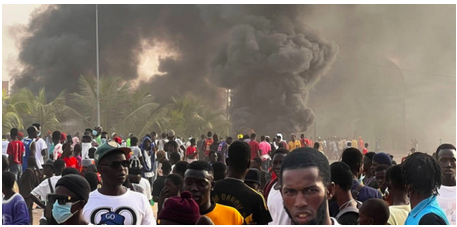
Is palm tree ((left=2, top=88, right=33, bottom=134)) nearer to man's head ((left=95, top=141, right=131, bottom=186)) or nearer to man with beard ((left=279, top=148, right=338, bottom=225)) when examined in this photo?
man's head ((left=95, top=141, right=131, bottom=186))

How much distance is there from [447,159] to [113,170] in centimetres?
270

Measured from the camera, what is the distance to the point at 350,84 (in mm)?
48656

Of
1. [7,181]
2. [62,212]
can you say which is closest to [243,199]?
[62,212]

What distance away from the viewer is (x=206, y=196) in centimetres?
399

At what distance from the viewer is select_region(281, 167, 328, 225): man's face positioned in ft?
8.67

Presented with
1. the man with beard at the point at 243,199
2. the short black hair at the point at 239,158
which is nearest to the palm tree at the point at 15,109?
the short black hair at the point at 239,158

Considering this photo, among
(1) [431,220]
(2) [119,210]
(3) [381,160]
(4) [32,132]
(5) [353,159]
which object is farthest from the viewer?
(4) [32,132]

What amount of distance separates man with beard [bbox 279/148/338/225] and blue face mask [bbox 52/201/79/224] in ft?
5.15

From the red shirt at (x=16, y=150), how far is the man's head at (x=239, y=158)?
7387mm

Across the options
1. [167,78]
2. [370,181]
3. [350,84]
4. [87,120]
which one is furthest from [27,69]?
[370,181]

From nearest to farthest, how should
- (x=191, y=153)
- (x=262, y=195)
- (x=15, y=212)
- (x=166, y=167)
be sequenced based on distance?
(x=262, y=195) → (x=15, y=212) → (x=166, y=167) → (x=191, y=153)

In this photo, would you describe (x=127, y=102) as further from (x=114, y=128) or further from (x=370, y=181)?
(x=370, y=181)

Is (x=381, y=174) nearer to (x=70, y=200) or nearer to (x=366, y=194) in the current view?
(x=366, y=194)

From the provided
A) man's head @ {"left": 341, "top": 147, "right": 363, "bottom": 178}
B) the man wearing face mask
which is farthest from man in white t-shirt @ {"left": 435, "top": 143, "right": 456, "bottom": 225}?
the man wearing face mask
